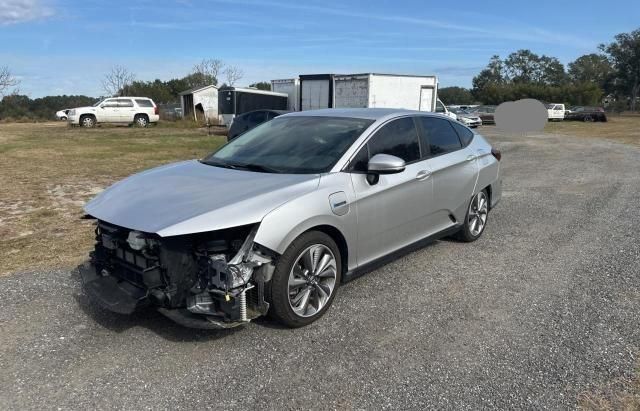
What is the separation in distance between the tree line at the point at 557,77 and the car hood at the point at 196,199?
227 ft

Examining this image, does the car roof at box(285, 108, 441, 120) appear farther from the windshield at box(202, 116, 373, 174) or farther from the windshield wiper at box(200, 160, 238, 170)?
the windshield wiper at box(200, 160, 238, 170)

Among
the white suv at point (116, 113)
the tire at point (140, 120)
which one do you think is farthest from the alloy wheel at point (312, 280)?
the tire at point (140, 120)

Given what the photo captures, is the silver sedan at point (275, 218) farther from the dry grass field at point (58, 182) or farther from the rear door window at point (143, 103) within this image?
the rear door window at point (143, 103)

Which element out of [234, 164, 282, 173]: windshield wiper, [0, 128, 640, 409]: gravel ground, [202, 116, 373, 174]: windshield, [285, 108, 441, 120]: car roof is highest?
[285, 108, 441, 120]: car roof

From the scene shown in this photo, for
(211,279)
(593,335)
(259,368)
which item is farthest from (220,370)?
(593,335)

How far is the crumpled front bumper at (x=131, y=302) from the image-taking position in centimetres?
335

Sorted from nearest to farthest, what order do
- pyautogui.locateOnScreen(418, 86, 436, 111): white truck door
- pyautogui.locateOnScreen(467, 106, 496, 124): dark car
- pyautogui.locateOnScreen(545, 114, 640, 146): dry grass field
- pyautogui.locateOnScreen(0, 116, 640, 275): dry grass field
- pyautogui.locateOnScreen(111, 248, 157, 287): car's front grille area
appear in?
pyautogui.locateOnScreen(111, 248, 157, 287): car's front grille area
pyautogui.locateOnScreen(0, 116, 640, 275): dry grass field
pyautogui.locateOnScreen(418, 86, 436, 111): white truck door
pyautogui.locateOnScreen(545, 114, 640, 146): dry grass field
pyautogui.locateOnScreen(467, 106, 496, 124): dark car

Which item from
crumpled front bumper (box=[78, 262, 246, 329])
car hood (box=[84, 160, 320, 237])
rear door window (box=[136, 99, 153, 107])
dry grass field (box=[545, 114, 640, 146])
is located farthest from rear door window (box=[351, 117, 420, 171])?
rear door window (box=[136, 99, 153, 107])

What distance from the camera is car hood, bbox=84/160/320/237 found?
327cm

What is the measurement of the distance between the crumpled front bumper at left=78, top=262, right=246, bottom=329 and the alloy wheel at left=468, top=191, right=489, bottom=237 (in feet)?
11.1

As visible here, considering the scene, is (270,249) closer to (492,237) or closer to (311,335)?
(311,335)

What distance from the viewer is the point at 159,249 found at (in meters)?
3.30

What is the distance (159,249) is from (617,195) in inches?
336

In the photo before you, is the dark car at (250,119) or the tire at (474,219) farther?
the dark car at (250,119)
